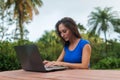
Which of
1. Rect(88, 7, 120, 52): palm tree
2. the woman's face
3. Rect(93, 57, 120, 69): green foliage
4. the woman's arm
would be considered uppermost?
Rect(88, 7, 120, 52): palm tree

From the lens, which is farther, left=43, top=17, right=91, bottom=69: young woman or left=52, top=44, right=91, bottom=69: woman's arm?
left=43, top=17, right=91, bottom=69: young woman

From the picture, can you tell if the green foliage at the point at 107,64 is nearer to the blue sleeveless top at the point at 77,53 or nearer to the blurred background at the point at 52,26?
the blurred background at the point at 52,26

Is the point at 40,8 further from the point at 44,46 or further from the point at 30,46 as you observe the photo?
the point at 30,46

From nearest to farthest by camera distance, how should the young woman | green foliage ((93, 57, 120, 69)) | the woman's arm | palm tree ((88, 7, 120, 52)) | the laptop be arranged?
1. the laptop
2. the woman's arm
3. the young woman
4. green foliage ((93, 57, 120, 69))
5. palm tree ((88, 7, 120, 52))

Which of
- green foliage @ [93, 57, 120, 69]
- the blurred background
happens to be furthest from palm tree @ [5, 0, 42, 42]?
green foliage @ [93, 57, 120, 69]

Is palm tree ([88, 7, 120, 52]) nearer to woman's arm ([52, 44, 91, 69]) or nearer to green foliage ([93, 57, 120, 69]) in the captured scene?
green foliage ([93, 57, 120, 69])

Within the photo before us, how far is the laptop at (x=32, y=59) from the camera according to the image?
2002 millimetres

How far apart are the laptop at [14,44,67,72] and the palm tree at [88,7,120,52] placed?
800 inches

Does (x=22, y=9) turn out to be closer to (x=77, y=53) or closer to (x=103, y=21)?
(x=103, y=21)

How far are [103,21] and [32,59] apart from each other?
70.8ft

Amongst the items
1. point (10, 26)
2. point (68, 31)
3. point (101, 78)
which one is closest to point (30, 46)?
point (68, 31)

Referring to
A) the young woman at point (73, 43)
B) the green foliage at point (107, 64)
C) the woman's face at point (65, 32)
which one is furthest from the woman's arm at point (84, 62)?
the green foliage at point (107, 64)

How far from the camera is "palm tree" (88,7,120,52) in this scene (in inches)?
903

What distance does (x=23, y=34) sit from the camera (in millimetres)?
17000
